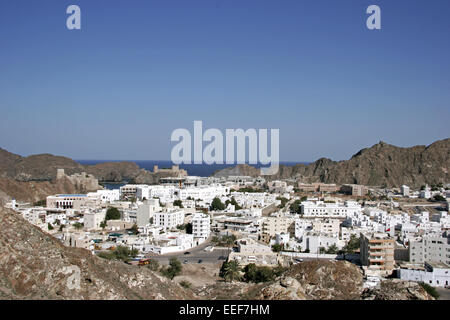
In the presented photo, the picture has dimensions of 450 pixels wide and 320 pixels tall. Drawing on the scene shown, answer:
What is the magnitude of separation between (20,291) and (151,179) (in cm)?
4205

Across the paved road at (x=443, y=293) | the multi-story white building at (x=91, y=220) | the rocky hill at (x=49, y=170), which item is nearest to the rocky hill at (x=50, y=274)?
the paved road at (x=443, y=293)

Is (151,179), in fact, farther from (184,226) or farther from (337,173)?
(184,226)

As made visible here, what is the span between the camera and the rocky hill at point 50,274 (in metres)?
4.52

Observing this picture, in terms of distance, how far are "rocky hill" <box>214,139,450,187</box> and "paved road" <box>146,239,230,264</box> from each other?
102 feet

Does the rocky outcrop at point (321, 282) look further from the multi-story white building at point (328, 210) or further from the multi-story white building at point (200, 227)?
the multi-story white building at point (328, 210)

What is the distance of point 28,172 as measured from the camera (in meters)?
45.6

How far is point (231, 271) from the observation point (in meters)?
10.5

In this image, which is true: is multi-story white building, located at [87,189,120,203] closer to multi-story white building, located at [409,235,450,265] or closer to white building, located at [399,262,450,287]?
multi-story white building, located at [409,235,450,265]

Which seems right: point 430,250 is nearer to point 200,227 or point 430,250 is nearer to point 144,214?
point 200,227

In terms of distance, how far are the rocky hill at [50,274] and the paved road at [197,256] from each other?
692cm

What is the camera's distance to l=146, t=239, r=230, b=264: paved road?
12918 mm

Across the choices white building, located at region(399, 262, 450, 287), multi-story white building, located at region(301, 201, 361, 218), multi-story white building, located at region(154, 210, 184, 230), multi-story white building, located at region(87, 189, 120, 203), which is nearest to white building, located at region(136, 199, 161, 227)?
multi-story white building, located at region(154, 210, 184, 230)
